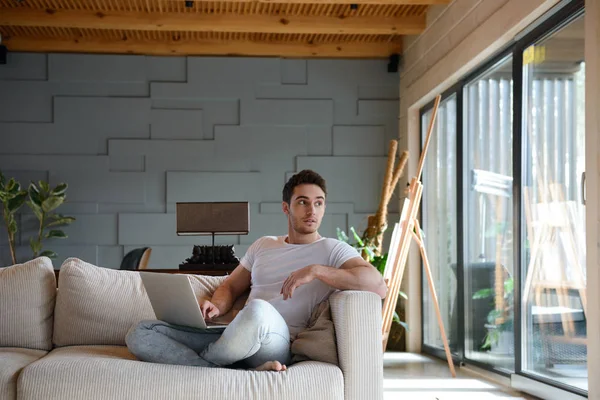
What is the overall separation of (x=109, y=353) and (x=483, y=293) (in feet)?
10.6

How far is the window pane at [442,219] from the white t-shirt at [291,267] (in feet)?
10.0

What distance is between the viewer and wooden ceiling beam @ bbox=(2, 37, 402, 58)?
7453mm

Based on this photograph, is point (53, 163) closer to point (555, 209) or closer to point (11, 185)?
point (11, 185)

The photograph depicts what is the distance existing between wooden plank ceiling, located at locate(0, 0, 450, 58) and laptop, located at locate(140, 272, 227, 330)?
366 cm

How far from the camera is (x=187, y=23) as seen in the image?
22.2ft

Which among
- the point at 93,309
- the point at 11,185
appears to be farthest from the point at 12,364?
the point at 11,185

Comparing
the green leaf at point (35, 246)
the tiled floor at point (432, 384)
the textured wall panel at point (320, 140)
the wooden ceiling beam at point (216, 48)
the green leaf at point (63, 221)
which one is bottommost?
the tiled floor at point (432, 384)

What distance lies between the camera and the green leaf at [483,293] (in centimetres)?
555

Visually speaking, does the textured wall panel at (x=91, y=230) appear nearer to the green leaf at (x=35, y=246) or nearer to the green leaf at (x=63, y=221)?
the green leaf at (x=63, y=221)

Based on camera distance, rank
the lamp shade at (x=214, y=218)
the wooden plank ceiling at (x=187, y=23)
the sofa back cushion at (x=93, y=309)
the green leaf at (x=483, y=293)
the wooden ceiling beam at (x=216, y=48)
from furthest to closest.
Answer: the wooden ceiling beam at (x=216, y=48) < the wooden plank ceiling at (x=187, y=23) < the green leaf at (x=483, y=293) < the lamp shade at (x=214, y=218) < the sofa back cushion at (x=93, y=309)

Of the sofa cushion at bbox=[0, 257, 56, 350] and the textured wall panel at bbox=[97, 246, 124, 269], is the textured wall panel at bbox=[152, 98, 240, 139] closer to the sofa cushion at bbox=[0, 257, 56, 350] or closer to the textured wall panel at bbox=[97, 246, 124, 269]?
the textured wall panel at bbox=[97, 246, 124, 269]

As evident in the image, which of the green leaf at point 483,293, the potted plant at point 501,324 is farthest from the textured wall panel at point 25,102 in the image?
the potted plant at point 501,324

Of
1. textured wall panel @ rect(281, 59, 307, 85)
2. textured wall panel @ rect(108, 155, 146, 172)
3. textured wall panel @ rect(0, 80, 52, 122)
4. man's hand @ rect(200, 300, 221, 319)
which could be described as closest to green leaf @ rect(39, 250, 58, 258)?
textured wall panel @ rect(108, 155, 146, 172)

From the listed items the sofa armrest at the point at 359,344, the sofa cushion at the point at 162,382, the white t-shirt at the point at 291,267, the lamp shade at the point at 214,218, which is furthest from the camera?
the lamp shade at the point at 214,218
